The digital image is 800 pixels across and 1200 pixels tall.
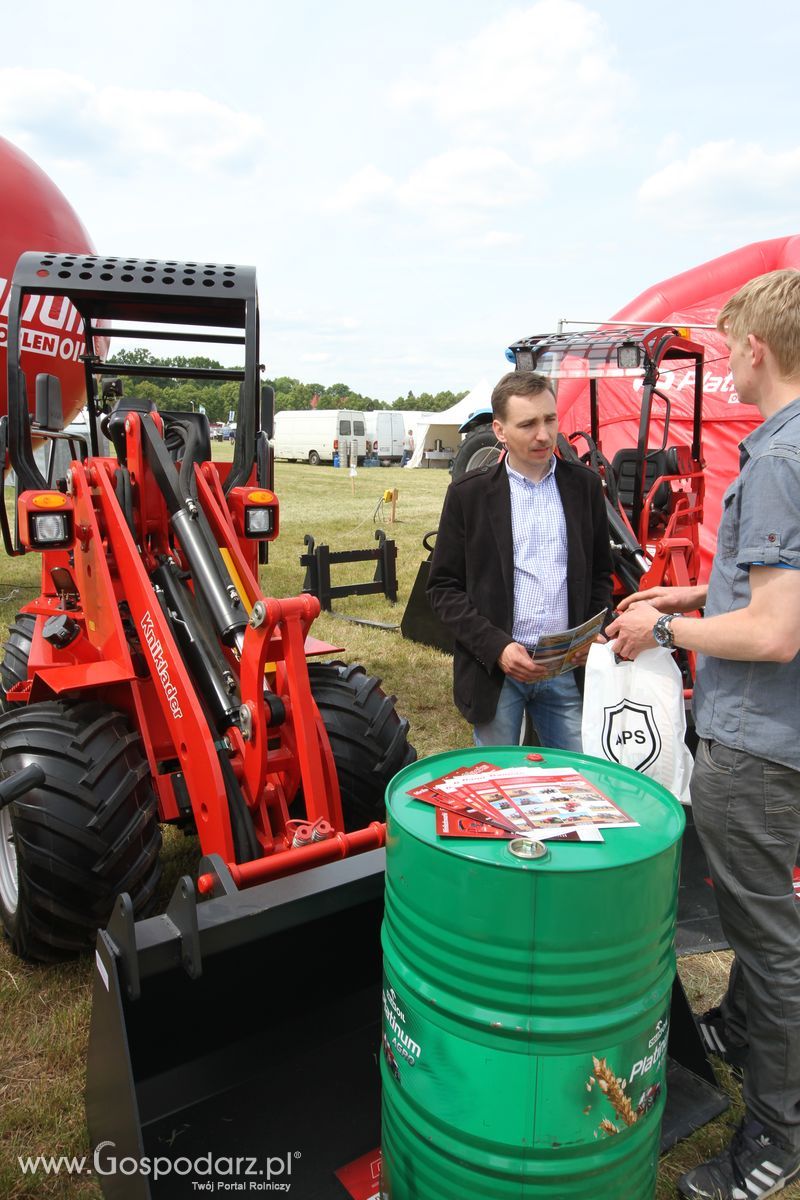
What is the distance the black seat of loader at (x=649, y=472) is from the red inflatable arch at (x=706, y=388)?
977 millimetres

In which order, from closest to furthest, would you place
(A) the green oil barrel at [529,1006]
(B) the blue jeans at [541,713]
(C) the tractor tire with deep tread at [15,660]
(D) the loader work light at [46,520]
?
(A) the green oil barrel at [529,1006] < (B) the blue jeans at [541,713] < (D) the loader work light at [46,520] < (C) the tractor tire with deep tread at [15,660]

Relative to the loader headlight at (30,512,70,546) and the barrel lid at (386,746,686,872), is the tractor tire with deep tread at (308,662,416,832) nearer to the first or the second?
the loader headlight at (30,512,70,546)

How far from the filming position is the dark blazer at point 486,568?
2.75m

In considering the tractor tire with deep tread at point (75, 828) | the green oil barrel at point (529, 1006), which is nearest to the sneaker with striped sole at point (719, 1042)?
the green oil barrel at point (529, 1006)

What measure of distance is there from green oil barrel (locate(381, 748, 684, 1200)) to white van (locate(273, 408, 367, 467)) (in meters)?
39.9

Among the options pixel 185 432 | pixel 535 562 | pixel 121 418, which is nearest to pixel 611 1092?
pixel 535 562

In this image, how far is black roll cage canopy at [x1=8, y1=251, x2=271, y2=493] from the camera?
3.11 metres

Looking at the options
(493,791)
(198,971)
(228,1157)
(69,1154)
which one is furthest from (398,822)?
(69,1154)

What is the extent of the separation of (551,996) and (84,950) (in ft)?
7.00

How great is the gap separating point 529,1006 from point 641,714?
3.68 ft

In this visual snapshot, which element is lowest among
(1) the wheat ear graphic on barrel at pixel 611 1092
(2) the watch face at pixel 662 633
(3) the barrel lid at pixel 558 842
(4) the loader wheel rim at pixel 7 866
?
(4) the loader wheel rim at pixel 7 866

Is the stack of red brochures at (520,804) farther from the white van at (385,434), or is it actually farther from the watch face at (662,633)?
the white van at (385,434)

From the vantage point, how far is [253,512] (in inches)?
131

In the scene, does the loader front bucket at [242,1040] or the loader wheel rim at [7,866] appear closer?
the loader front bucket at [242,1040]
